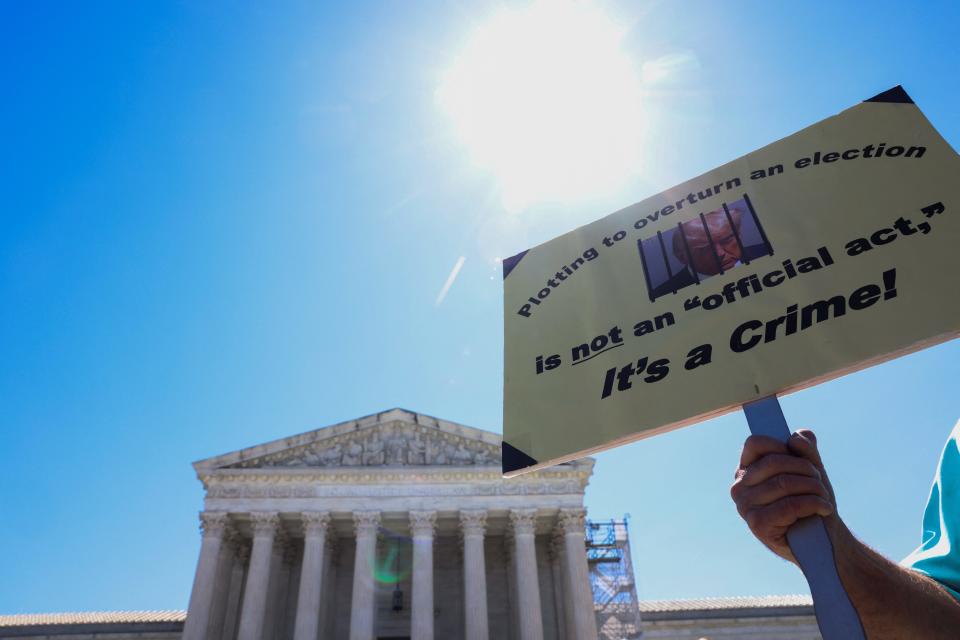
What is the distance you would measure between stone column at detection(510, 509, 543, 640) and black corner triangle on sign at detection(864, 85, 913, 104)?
86.2ft

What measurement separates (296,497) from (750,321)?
28612mm

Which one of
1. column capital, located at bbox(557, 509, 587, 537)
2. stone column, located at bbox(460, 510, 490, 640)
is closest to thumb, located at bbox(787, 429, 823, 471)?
stone column, located at bbox(460, 510, 490, 640)

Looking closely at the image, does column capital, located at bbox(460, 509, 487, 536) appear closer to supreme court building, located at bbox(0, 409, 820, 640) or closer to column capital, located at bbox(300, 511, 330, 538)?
supreme court building, located at bbox(0, 409, 820, 640)

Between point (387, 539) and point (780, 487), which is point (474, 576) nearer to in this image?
point (387, 539)

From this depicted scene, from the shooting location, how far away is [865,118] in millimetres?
2824

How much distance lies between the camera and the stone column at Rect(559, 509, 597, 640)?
25.8 meters

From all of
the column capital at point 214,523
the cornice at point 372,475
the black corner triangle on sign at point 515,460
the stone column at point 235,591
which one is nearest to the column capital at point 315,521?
the cornice at point 372,475

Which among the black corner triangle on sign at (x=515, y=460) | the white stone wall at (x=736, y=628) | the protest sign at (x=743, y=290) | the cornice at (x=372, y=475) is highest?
the cornice at (x=372, y=475)

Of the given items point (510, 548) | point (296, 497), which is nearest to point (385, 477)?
Result: point (296, 497)

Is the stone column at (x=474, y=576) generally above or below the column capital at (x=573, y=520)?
below

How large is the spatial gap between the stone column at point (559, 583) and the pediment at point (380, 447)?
16.8 feet

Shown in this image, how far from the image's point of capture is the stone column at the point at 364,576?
25062 millimetres

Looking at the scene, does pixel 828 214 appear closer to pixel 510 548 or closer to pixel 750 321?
pixel 750 321

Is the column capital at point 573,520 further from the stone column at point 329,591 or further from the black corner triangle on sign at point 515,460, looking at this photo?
the black corner triangle on sign at point 515,460
